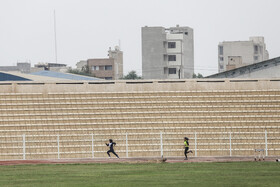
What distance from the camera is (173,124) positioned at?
2013 inches

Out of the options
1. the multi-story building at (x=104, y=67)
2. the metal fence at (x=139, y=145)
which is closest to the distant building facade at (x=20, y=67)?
the multi-story building at (x=104, y=67)

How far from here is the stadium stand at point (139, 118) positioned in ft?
160

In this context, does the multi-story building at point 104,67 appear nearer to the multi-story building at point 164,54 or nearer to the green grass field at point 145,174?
the multi-story building at point 164,54

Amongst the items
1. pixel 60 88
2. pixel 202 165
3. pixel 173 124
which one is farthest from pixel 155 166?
pixel 60 88

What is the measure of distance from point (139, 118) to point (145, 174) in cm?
1921

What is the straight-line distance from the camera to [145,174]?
3253 centimetres

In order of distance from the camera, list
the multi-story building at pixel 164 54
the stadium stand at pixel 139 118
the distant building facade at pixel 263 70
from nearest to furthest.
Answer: the stadium stand at pixel 139 118 → the distant building facade at pixel 263 70 → the multi-story building at pixel 164 54

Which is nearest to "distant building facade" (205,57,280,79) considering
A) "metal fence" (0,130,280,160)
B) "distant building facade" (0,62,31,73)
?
"metal fence" (0,130,280,160)

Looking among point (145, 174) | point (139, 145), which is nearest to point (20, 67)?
point (139, 145)

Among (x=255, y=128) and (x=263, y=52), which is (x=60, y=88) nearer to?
(x=255, y=128)

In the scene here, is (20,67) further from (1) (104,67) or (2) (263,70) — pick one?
(2) (263,70)

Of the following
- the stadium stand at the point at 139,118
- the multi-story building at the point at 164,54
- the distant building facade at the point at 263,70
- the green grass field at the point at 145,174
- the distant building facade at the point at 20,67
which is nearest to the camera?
the green grass field at the point at 145,174

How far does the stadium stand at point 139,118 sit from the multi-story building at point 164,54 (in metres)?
69.8

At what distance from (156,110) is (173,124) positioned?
1989 mm
